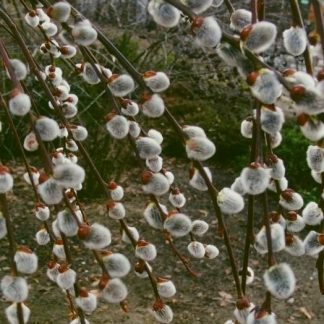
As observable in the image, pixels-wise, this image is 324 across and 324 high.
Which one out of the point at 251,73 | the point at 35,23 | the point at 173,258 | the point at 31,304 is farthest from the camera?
the point at 173,258

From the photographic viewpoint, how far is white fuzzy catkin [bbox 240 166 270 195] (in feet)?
2.32

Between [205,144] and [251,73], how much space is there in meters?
0.15

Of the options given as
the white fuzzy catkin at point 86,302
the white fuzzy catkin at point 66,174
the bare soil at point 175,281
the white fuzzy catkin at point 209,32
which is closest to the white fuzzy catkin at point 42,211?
the white fuzzy catkin at point 86,302

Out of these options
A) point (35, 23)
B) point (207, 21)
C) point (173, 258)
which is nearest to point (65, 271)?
point (207, 21)

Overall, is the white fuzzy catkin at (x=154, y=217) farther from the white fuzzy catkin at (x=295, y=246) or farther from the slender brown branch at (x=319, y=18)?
the slender brown branch at (x=319, y=18)

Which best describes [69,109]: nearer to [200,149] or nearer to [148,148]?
[148,148]

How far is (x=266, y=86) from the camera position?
23.9 inches

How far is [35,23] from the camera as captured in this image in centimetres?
123

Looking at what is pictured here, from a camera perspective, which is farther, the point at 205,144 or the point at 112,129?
the point at 112,129

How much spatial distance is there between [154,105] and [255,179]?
159mm

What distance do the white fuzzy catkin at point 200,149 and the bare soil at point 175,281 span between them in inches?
73.1

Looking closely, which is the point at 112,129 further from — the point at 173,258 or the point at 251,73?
the point at 173,258

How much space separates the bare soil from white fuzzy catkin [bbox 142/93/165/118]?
71.7 inches

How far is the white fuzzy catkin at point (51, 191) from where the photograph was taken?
698 millimetres
